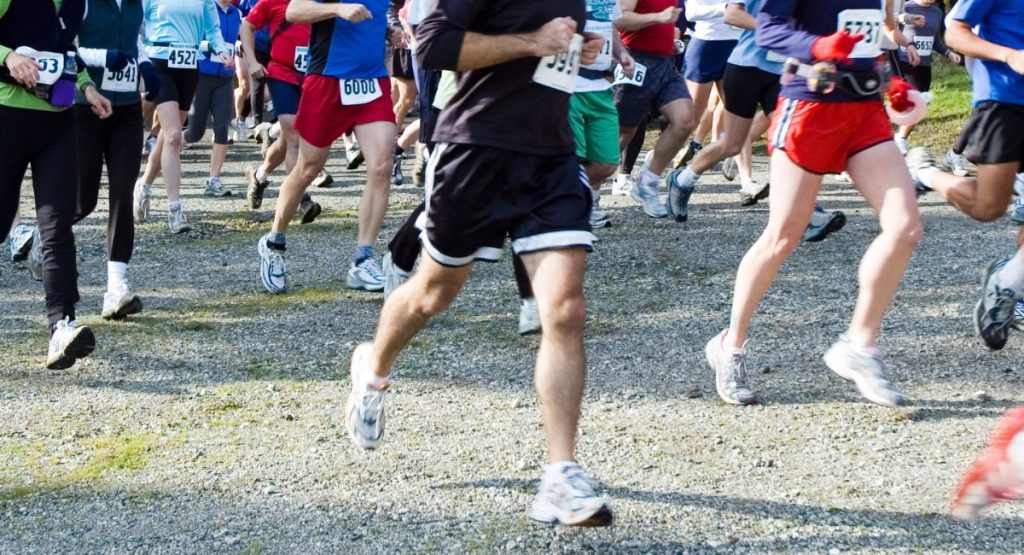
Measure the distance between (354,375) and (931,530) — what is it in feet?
6.14

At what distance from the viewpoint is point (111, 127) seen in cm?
681

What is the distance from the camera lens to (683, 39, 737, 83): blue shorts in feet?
33.1

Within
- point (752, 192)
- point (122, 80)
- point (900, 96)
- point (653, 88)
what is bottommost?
point (752, 192)

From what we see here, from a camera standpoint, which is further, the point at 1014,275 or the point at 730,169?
the point at 730,169

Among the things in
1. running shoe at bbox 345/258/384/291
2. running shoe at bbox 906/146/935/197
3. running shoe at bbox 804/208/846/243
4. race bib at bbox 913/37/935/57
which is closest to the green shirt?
running shoe at bbox 345/258/384/291

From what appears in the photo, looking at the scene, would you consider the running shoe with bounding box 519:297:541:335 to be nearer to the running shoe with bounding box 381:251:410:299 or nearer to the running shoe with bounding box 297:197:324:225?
the running shoe with bounding box 381:251:410:299

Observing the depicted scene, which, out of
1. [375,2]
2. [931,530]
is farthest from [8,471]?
[375,2]

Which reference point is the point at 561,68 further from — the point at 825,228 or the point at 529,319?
the point at 825,228

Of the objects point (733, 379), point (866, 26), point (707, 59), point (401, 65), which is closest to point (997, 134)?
point (866, 26)

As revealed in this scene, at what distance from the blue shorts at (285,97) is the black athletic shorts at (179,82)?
0.72 metres

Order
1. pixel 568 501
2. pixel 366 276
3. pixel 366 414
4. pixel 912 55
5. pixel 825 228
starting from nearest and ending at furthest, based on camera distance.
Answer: pixel 568 501 < pixel 366 414 < pixel 366 276 < pixel 825 228 < pixel 912 55

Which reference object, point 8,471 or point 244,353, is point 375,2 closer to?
point 244,353

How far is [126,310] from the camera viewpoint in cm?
700

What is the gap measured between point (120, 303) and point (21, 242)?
1.97 m
